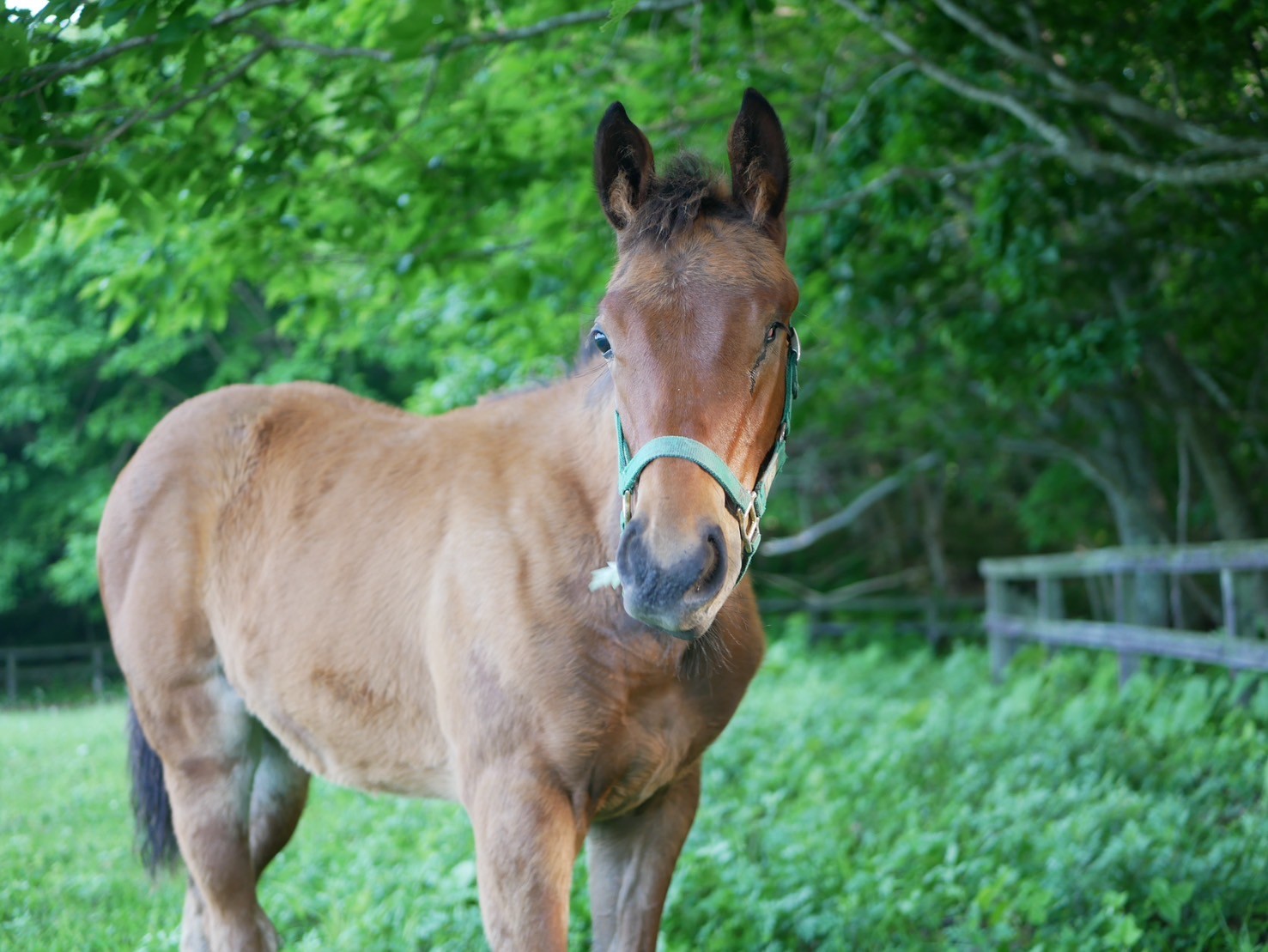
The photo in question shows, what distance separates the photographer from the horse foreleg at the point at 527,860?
240cm

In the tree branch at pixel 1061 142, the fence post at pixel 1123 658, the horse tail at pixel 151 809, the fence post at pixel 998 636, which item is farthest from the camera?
the fence post at pixel 998 636

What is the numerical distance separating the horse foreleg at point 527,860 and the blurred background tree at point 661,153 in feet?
4.35

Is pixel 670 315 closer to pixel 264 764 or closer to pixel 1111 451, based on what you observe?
pixel 264 764

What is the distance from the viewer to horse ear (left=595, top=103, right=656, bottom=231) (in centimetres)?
245

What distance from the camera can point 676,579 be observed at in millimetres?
1885

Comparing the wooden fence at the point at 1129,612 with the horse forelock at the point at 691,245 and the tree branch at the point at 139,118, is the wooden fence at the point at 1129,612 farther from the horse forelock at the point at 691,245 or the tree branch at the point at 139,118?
the tree branch at the point at 139,118

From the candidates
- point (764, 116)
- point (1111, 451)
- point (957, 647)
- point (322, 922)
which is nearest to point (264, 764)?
point (322, 922)

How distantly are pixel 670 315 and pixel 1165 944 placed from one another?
2.95 metres

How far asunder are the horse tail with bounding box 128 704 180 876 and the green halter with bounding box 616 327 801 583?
2416 mm

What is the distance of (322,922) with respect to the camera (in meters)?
4.21

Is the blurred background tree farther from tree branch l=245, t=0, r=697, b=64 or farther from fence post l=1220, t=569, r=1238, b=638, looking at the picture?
fence post l=1220, t=569, r=1238, b=638

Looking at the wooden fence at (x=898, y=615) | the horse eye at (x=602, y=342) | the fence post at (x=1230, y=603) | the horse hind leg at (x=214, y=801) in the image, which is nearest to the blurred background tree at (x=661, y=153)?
the horse eye at (x=602, y=342)

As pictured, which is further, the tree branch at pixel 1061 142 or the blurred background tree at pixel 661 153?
the tree branch at pixel 1061 142

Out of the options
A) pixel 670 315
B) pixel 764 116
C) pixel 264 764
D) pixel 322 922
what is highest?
pixel 764 116
